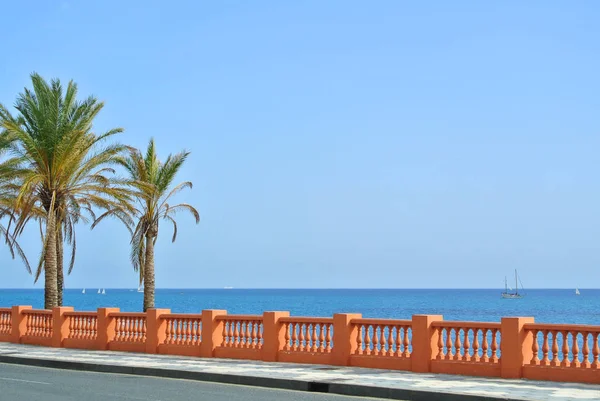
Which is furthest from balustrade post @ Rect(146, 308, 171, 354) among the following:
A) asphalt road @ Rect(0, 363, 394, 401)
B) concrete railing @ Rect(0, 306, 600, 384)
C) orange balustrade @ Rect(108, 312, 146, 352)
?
asphalt road @ Rect(0, 363, 394, 401)

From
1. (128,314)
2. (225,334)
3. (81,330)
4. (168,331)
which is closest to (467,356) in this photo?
(225,334)

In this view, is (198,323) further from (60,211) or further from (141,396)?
(60,211)

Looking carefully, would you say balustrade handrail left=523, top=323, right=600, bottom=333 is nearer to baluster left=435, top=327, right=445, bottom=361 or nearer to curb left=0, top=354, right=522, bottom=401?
baluster left=435, top=327, right=445, bottom=361

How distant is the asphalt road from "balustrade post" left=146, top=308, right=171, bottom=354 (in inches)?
170

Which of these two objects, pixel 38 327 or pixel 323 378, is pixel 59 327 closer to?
pixel 38 327

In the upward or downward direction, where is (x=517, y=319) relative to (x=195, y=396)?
upward

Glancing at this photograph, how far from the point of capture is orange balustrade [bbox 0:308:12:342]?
29.5 meters

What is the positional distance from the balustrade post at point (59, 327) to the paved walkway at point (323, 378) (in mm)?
2716

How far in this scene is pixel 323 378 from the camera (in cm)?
1759

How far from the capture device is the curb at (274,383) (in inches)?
602

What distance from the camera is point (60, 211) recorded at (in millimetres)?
32969

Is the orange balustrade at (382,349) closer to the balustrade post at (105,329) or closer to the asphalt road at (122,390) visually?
the asphalt road at (122,390)

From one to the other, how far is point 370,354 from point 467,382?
3.52 m

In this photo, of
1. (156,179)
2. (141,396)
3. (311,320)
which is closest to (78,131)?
(156,179)
